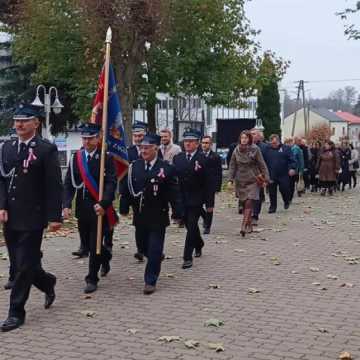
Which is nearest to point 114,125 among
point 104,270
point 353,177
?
point 104,270

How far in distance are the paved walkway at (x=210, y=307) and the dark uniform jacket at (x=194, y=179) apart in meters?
0.89

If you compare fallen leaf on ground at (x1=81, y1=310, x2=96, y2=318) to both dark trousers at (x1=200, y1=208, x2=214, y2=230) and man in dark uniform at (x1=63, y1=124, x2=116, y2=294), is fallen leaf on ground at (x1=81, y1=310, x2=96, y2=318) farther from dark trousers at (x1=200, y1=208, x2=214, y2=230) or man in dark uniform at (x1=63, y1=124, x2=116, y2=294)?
dark trousers at (x1=200, y1=208, x2=214, y2=230)

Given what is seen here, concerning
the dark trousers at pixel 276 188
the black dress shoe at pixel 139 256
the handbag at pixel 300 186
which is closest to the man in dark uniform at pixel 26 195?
the black dress shoe at pixel 139 256

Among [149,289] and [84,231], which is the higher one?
[84,231]

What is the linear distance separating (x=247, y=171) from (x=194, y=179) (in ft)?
10.2

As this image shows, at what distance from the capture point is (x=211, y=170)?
11047mm

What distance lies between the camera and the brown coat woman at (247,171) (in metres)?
13.6

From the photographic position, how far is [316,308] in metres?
7.82

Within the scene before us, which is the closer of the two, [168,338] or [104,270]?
[168,338]

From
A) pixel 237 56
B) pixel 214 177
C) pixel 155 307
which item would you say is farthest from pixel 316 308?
pixel 237 56

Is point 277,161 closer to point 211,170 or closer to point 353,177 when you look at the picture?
point 211,170

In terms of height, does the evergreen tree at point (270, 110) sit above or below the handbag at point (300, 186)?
above

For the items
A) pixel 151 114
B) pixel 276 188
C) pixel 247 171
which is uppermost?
pixel 151 114

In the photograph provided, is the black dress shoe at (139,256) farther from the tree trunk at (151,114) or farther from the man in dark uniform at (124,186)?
the tree trunk at (151,114)
